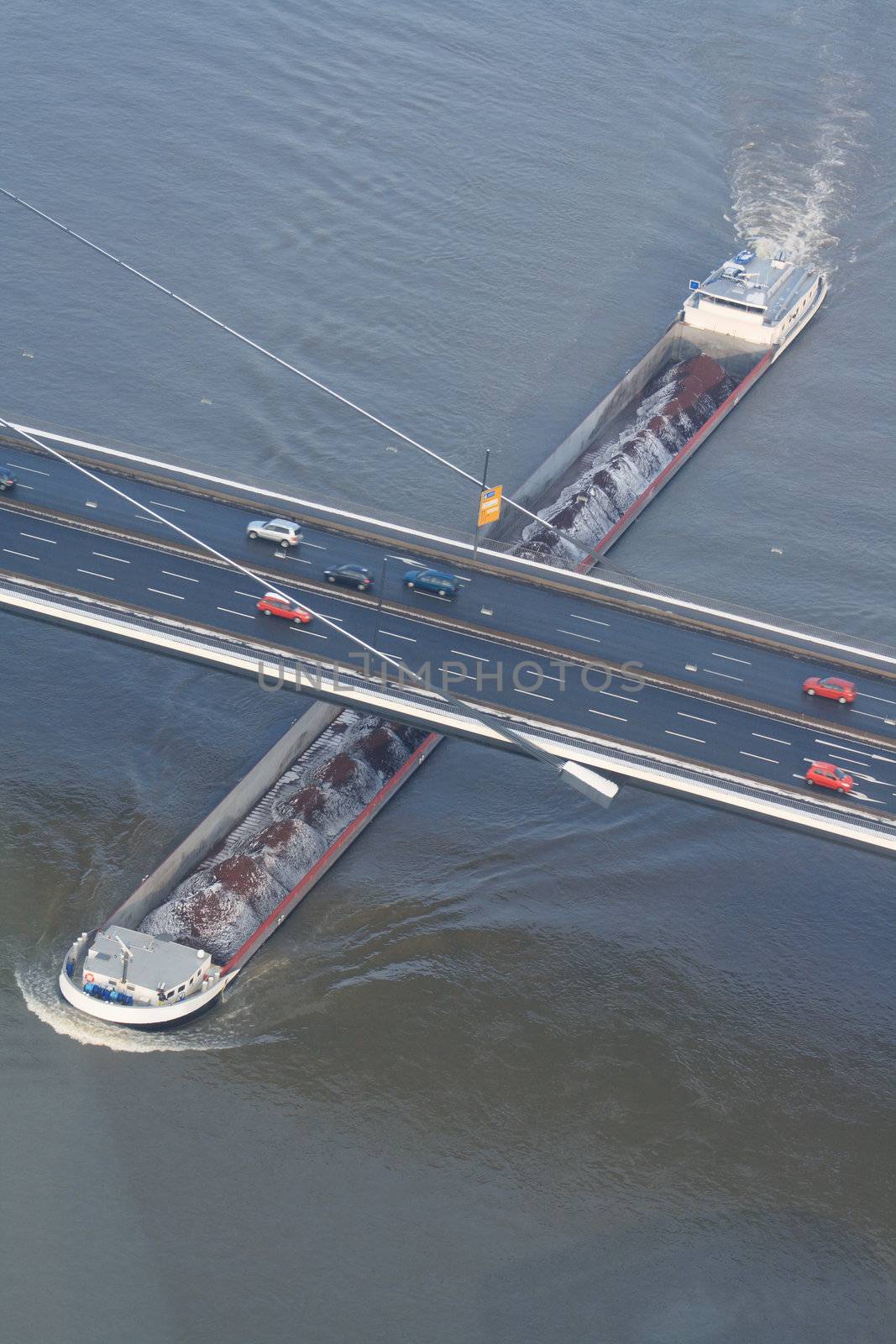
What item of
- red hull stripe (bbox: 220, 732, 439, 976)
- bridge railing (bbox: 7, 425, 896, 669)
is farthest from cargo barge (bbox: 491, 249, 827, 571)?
red hull stripe (bbox: 220, 732, 439, 976)

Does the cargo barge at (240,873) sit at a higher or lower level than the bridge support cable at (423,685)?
lower

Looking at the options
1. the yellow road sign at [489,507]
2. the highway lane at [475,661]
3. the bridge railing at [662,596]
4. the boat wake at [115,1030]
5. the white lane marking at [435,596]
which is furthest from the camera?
the yellow road sign at [489,507]

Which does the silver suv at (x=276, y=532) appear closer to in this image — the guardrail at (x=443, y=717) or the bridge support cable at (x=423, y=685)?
the bridge support cable at (x=423, y=685)

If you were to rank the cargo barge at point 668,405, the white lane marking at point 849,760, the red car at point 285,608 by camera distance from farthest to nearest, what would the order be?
1. the cargo barge at point 668,405
2. the red car at point 285,608
3. the white lane marking at point 849,760

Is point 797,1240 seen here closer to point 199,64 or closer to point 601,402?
point 601,402

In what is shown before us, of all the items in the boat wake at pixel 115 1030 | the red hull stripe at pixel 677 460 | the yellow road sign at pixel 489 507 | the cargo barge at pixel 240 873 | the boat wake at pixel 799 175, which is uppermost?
the boat wake at pixel 799 175

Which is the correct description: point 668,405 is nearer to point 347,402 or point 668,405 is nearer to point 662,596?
point 347,402

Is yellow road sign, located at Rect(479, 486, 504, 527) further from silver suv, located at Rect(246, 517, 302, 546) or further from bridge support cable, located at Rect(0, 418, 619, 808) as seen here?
bridge support cable, located at Rect(0, 418, 619, 808)

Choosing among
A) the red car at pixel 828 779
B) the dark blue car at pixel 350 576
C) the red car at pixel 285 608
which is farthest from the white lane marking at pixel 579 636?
the red car at pixel 828 779

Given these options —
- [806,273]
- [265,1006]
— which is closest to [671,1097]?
[265,1006]
